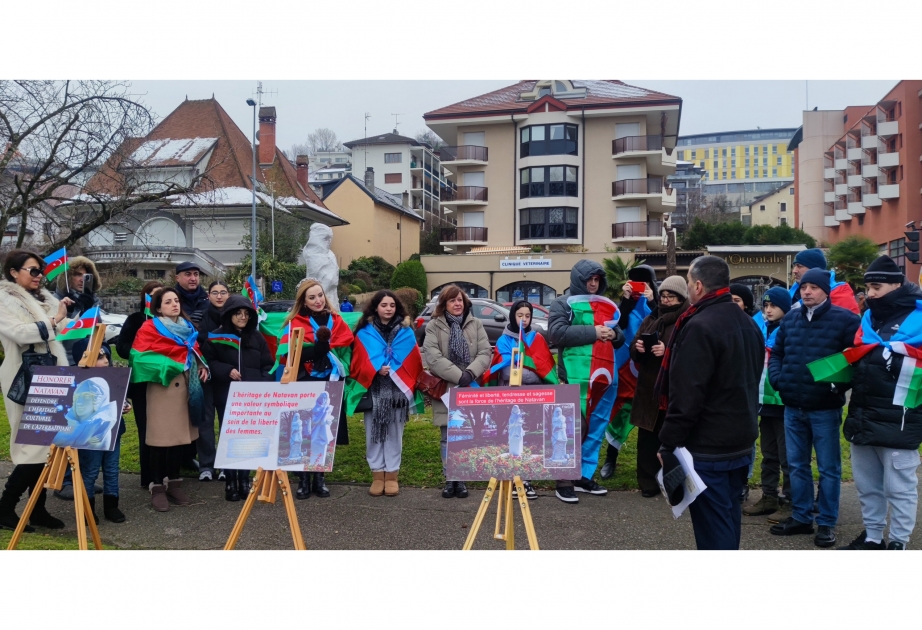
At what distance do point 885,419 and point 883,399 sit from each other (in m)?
0.14

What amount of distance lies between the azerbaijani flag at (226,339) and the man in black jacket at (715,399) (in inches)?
162

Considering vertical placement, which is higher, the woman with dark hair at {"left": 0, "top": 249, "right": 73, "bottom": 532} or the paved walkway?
the woman with dark hair at {"left": 0, "top": 249, "right": 73, "bottom": 532}

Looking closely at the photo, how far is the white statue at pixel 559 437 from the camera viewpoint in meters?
4.25

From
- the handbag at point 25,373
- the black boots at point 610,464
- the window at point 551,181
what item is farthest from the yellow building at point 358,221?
the handbag at point 25,373

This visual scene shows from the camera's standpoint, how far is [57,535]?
534 centimetres

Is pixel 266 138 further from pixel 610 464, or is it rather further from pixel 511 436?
pixel 511 436

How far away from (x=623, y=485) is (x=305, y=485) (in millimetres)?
3064

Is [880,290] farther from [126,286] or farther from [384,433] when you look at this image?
[126,286]

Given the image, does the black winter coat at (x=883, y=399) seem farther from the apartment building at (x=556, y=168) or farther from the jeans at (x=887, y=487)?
the apartment building at (x=556, y=168)

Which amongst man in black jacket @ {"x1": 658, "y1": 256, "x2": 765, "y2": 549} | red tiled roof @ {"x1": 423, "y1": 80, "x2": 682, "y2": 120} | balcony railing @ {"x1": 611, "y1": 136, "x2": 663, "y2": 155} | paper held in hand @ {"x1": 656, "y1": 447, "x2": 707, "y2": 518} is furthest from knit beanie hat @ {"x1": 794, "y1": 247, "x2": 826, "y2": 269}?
balcony railing @ {"x1": 611, "y1": 136, "x2": 663, "y2": 155}

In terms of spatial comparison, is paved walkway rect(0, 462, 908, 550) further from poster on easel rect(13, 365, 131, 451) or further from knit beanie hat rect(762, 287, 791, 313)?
knit beanie hat rect(762, 287, 791, 313)

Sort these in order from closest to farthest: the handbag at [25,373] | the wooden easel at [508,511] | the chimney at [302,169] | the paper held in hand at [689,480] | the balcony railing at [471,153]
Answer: the paper held in hand at [689,480]
the wooden easel at [508,511]
the handbag at [25,373]
the balcony railing at [471,153]
the chimney at [302,169]

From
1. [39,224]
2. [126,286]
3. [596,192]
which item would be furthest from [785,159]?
[39,224]

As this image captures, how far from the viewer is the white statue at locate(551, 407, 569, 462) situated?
4.25 m
